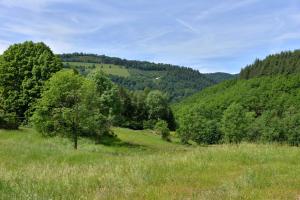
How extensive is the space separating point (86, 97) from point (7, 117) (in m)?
13.8

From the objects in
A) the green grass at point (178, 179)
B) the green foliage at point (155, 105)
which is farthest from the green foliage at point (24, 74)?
the green foliage at point (155, 105)

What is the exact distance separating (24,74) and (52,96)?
19.3m

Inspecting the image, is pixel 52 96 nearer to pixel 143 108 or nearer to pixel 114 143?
pixel 114 143

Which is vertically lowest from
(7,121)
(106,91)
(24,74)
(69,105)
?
(7,121)

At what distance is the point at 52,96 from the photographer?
45.7 meters

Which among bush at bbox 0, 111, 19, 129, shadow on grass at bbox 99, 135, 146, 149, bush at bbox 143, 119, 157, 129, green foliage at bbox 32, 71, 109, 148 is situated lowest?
shadow on grass at bbox 99, 135, 146, 149

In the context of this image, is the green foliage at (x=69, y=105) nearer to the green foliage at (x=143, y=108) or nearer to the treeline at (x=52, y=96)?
the treeline at (x=52, y=96)

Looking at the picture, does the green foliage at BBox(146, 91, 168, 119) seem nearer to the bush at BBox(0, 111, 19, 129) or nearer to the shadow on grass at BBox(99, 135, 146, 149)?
the shadow on grass at BBox(99, 135, 146, 149)

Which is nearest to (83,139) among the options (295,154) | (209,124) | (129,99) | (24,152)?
(24,152)

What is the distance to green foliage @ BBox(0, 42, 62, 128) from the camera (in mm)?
61656

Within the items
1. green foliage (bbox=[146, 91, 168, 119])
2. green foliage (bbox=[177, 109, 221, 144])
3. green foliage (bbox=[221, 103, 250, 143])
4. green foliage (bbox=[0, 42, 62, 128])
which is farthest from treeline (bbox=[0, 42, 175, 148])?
green foliage (bbox=[146, 91, 168, 119])

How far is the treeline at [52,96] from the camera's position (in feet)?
147

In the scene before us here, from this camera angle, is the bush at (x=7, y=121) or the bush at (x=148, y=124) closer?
the bush at (x=7, y=121)

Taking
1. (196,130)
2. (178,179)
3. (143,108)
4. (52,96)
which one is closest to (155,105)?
(143,108)
